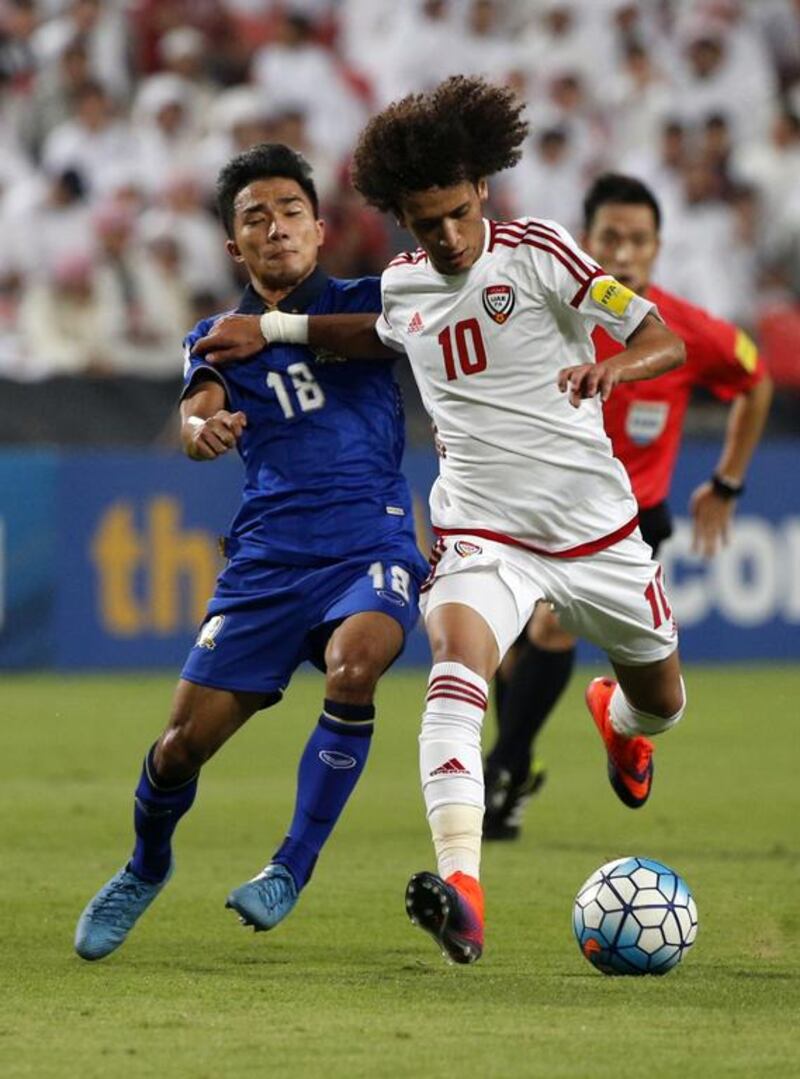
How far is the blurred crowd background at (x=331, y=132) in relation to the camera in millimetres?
14922

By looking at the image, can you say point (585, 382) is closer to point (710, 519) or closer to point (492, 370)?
point (492, 370)

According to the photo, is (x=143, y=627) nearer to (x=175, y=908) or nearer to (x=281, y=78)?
(x=281, y=78)

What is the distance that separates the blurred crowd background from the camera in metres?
14.9

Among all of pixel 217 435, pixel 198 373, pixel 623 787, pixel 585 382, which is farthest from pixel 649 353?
pixel 623 787

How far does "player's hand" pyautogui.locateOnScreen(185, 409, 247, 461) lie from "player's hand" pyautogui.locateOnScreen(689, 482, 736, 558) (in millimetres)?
3126

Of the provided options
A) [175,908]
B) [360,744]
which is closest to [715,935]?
[360,744]

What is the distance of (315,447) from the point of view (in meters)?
5.82

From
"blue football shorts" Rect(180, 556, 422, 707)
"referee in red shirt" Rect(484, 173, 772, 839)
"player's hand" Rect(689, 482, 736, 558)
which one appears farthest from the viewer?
"player's hand" Rect(689, 482, 736, 558)

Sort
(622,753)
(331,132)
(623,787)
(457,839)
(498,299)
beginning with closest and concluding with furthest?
1. (457,839)
2. (498,299)
3. (622,753)
4. (623,787)
5. (331,132)

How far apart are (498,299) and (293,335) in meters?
0.62

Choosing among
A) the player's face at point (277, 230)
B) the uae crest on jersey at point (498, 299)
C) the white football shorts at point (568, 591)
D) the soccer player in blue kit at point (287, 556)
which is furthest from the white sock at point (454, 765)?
the player's face at point (277, 230)

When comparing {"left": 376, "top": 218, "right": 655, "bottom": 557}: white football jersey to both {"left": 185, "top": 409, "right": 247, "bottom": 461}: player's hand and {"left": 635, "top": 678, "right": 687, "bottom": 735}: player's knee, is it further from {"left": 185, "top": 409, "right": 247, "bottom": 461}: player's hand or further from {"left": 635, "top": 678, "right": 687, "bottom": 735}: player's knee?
{"left": 635, "top": 678, "right": 687, "bottom": 735}: player's knee

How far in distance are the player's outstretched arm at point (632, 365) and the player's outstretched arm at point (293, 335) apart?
57 centimetres

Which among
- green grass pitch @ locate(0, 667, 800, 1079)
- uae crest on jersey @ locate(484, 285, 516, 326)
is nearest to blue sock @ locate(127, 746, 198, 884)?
green grass pitch @ locate(0, 667, 800, 1079)
